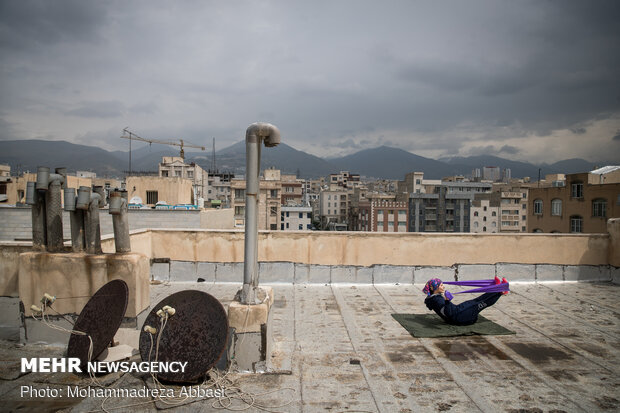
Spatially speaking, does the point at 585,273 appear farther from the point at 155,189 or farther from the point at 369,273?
the point at 155,189

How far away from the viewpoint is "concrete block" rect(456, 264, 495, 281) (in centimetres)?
1028

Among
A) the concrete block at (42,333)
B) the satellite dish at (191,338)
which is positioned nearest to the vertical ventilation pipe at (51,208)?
the concrete block at (42,333)

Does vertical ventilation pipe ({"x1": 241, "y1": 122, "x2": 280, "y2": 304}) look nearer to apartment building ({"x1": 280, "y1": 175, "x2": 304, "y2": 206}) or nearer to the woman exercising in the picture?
the woman exercising

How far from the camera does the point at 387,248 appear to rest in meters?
10.2

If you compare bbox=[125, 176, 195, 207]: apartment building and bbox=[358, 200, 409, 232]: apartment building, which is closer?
bbox=[125, 176, 195, 207]: apartment building

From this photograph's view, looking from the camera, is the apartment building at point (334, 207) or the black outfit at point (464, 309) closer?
the black outfit at point (464, 309)

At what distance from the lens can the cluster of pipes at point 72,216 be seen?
597 cm

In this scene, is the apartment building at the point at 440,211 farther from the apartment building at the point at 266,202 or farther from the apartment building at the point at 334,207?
the apartment building at the point at 266,202

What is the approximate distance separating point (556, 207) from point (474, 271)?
45461mm

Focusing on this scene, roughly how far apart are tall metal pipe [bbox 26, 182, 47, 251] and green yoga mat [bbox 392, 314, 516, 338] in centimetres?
635

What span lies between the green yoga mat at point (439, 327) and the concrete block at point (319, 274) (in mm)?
3012

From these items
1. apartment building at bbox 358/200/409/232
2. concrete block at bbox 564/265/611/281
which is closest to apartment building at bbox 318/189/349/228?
apartment building at bbox 358/200/409/232

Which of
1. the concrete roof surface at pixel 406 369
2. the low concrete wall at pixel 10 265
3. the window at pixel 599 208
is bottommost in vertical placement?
the concrete roof surface at pixel 406 369

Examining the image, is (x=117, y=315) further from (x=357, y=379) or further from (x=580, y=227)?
(x=580, y=227)
